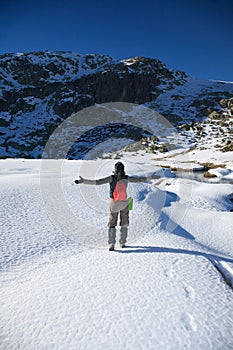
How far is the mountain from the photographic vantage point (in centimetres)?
6619

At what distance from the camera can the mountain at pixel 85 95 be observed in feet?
217

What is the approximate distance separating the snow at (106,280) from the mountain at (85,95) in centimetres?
5051

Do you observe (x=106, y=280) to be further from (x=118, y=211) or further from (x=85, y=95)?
(x=85, y=95)

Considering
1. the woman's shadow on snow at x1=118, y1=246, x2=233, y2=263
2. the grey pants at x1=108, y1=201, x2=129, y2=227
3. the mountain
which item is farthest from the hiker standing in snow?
the mountain

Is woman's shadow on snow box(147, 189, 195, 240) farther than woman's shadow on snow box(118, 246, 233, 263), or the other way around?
woman's shadow on snow box(147, 189, 195, 240)

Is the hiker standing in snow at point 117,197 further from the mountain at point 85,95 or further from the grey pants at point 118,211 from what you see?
the mountain at point 85,95

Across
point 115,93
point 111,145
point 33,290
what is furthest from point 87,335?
point 115,93

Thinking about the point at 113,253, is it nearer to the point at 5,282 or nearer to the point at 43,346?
the point at 5,282

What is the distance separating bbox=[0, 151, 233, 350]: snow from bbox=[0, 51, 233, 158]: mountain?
5051cm

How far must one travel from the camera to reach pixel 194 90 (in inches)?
3661

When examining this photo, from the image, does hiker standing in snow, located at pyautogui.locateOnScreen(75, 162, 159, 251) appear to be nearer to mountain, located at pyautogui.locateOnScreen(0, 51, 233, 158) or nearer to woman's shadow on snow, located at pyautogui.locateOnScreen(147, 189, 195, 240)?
woman's shadow on snow, located at pyautogui.locateOnScreen(147, 189, 195, 240)

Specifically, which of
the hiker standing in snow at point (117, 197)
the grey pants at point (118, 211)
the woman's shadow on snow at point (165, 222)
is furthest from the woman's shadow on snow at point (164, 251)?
the woman's shadow on snow at point (165, 222)

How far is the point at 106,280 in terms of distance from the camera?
331 cm

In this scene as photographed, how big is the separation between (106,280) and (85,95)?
97.6 metres
